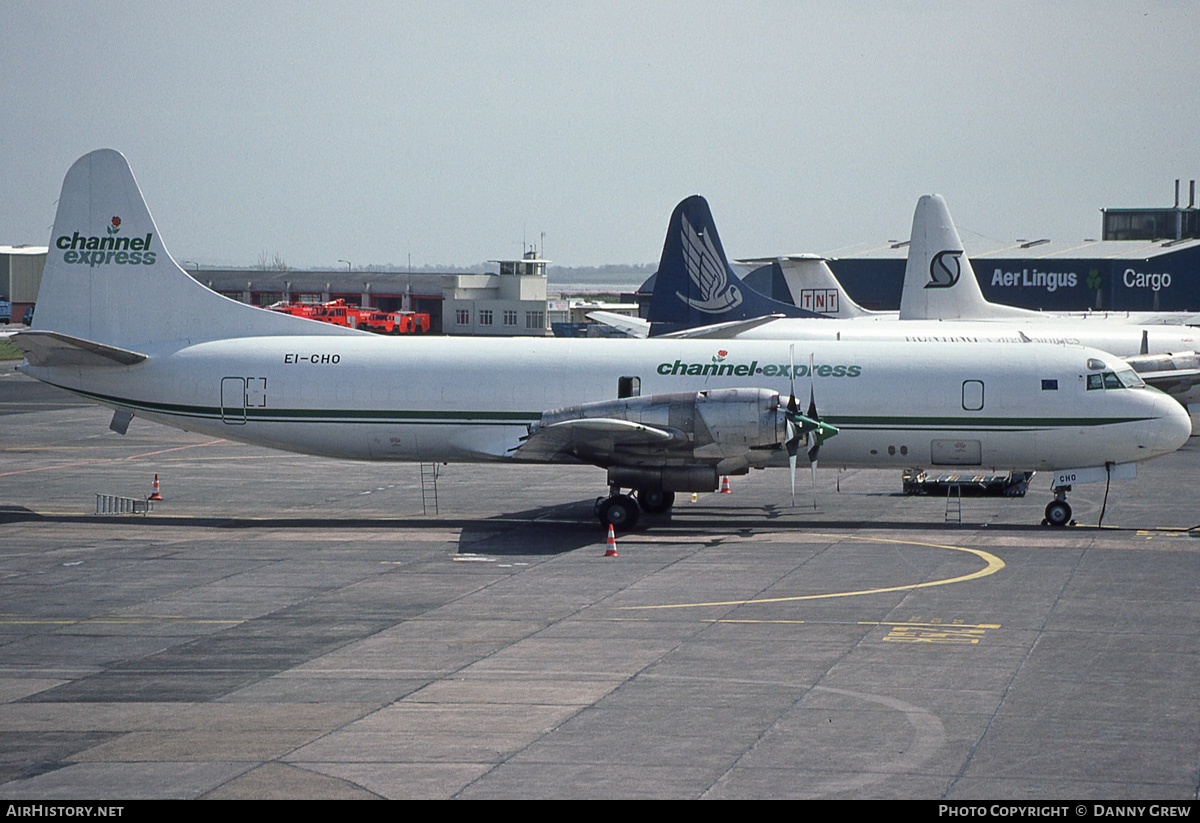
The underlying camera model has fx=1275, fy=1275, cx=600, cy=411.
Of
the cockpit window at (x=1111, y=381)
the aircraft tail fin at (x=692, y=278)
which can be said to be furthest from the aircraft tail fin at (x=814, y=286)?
the cockpit window at (x=1111, y=381)

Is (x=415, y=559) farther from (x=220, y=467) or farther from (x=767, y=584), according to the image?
(x=220, y=467)

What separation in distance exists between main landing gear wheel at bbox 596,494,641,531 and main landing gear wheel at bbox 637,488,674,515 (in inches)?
50.1

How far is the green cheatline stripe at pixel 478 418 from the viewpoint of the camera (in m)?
30.6

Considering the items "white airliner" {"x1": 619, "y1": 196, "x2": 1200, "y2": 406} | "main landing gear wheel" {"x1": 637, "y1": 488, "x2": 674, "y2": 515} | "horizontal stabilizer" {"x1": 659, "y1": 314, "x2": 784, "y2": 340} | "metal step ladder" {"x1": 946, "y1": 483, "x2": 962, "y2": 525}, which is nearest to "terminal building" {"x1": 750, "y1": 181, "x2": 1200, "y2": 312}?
"white airliner" {"x1": 619, "y1": 196, "x2": 1200, "y2": 406}

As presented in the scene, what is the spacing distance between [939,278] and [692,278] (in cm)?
1568

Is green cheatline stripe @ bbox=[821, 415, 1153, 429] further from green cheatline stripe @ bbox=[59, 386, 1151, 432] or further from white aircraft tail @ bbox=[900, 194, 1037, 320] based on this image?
white aircraft tail @ bbox=[900, 194, 1037, 320]

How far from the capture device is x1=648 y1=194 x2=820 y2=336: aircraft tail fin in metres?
46.5

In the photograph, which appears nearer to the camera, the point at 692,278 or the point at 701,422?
the point at 701,422

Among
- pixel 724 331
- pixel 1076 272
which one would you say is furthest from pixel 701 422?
pixel 1076 272

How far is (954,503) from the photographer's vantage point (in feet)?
116

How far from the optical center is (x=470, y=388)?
31875 mm

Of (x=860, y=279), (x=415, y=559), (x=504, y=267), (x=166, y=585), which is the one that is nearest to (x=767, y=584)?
(x=415, y=559)

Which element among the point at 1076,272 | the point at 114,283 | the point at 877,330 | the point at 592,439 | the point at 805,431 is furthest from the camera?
the point at 1076,272

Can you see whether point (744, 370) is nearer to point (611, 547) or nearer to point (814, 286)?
point (611, 547)
